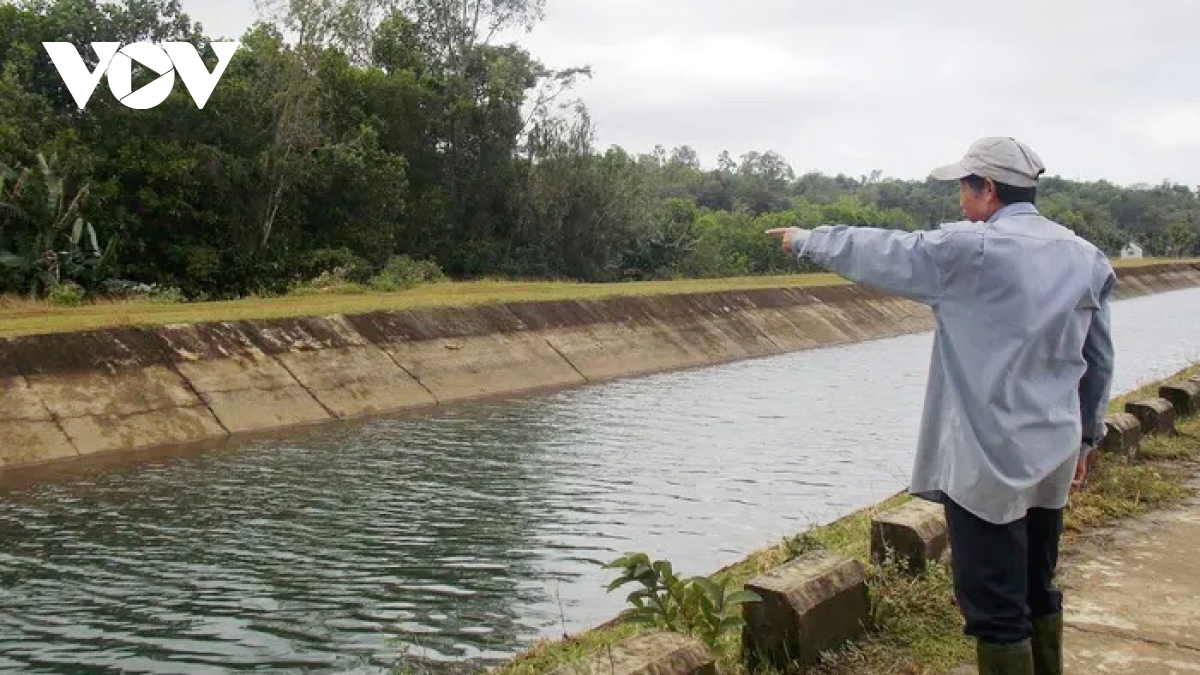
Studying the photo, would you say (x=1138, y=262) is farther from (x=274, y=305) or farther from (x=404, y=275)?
(x=274, y=305)

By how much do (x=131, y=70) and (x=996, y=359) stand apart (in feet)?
93.4

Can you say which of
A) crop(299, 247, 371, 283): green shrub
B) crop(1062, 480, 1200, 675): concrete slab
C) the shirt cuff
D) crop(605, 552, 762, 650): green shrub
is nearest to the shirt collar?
the shirt cuff

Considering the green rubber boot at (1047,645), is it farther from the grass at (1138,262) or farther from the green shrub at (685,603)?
the grass at (1138,262)

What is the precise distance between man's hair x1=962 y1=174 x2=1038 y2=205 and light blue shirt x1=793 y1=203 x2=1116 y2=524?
0.03 meters

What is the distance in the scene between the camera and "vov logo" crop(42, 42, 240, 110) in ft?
89.6

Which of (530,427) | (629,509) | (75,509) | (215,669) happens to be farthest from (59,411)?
(215,669)

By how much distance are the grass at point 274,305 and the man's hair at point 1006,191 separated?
13151 millimetres

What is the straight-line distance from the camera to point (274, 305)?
20766 millimetres

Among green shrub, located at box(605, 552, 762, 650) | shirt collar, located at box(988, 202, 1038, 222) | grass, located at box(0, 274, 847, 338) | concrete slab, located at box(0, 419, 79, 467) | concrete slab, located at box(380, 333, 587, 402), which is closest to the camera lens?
shirt collar, located at box(988, 202, 1038, 222)

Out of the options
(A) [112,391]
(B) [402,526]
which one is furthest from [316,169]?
(B) [402,526]

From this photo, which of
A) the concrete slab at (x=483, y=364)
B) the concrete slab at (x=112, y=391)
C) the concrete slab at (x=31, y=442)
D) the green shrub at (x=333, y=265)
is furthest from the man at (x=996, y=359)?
the green shrub at (x=333, y=265)

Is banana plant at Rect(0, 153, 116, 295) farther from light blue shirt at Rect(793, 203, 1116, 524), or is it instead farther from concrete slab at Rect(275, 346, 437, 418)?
light blue shirt at Rect(793, 203, 1116, 524)

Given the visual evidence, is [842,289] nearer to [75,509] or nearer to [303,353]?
[303,353]

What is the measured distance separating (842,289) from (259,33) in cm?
1914
